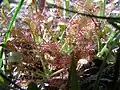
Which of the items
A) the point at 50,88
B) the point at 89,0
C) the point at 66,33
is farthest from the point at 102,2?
the point at 50,88

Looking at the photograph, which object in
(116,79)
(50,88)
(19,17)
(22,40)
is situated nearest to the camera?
(116,79)

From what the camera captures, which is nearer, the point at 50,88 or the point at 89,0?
the point at 50,88

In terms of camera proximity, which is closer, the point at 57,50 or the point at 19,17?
the point at 57,50

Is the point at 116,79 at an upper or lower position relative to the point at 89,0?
lower

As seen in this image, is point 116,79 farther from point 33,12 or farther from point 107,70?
point 33,12

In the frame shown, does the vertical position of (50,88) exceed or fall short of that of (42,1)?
it falls short

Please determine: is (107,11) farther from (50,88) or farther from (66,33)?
(50,88)

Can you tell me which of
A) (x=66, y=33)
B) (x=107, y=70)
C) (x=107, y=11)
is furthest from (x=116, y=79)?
(x=107, y=11)

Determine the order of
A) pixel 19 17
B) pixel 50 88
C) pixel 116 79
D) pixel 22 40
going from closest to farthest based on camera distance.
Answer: pixel 116 79, pixel 50 88, pixel 22 40, pixel 19 17
